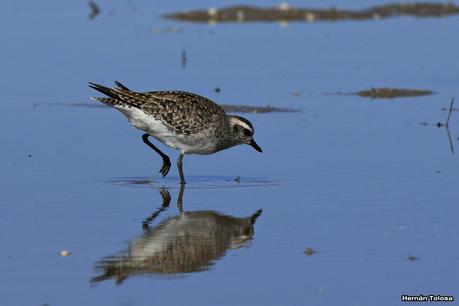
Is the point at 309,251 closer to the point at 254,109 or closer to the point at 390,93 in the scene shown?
the point at 254,109

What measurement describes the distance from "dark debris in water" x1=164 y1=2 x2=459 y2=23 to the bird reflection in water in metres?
15.1

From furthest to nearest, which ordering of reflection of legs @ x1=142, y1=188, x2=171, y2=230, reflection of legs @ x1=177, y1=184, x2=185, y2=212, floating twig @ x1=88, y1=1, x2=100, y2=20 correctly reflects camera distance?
floating twig @ x1=88, y1=1, x2=100, y2=20, reflection of legs @ x1=177, y1=184, x2=185, y2=212, reflection of legs @ x1=142, y1=188, x2=171, y2=230

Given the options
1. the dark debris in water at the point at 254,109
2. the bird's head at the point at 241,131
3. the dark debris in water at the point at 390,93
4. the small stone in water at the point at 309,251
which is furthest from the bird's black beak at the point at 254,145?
the dark debris in water at the point at 390,93

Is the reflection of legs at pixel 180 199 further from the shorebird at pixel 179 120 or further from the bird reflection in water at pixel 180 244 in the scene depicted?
the shorebird at pixel 179 120

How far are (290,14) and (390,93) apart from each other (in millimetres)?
8460

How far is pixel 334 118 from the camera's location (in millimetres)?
18062

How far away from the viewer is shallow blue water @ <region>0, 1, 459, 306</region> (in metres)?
10.1

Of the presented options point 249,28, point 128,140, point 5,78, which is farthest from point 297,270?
point 249,28

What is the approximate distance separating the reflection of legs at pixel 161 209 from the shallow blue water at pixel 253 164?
7cm

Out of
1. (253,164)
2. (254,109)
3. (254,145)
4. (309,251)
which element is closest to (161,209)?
(309,251)

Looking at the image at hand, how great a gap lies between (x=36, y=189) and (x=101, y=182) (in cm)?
80

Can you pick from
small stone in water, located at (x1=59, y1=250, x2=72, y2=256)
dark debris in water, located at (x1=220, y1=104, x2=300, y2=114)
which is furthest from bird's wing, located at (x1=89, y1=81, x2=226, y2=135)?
small stone in water, located at (x1=59, y1=250, x2=72, y2=256)

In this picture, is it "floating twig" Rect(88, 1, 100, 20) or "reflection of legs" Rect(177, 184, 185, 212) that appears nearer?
"reflection of legs" Rect(177, 184, 185, 212)

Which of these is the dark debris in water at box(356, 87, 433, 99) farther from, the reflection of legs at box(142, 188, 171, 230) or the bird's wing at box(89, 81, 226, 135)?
the reflection of legs at box(142, 188, 171, 230)
